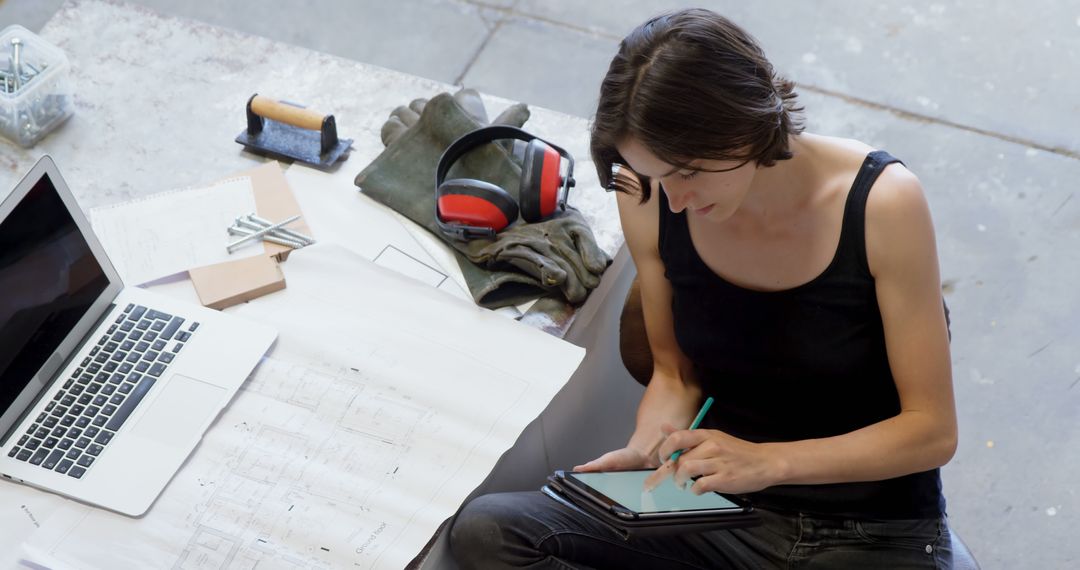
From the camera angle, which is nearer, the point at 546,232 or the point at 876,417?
the point at 876,417

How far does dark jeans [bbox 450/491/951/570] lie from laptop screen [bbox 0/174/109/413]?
0.61 meters

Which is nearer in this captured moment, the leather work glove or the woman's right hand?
the woman's right hand

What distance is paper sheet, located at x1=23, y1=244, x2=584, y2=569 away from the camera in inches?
52.9

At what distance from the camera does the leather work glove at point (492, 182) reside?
1604mm

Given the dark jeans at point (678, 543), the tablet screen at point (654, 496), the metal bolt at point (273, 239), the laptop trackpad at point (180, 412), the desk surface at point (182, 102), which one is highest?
the desk surface at point (182, 102)

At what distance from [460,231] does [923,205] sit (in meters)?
0.68

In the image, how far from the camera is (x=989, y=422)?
221cm

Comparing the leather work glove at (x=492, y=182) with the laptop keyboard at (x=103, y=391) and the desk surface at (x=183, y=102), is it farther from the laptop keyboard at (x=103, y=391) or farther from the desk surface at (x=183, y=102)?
the laptop keyboard at (x=103, y=391)

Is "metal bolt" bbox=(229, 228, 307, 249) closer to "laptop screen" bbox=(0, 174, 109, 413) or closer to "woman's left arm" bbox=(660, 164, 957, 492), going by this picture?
"laptop screen" bbox=(0, 174, 109, 413)

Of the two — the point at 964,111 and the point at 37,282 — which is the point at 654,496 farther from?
the point at 964,111

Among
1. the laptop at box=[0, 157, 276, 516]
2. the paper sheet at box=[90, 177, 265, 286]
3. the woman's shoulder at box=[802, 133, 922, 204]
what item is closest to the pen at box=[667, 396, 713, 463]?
the woman's shoulder at box=[802, 133, 922, 204]

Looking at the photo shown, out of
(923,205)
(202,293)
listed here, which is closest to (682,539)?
(923,205)

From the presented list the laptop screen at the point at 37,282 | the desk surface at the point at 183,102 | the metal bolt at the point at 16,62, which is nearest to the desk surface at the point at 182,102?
the desk surface at the point at 183,102

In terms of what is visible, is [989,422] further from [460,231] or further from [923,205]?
[460,231]
